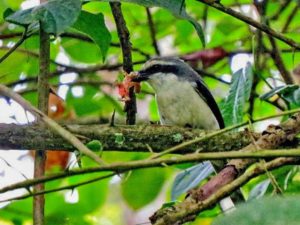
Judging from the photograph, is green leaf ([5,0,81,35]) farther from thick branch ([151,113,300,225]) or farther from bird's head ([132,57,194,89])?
bird's head ([132,57,194,89])

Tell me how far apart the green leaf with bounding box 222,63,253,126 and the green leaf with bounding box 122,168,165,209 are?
62 cm

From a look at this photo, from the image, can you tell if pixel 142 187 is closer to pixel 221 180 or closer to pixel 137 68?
pixel 137 68

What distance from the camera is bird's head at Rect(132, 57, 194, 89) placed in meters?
4.52

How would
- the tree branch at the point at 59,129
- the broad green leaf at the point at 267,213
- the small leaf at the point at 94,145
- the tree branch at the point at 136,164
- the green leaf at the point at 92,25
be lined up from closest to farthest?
the broad green leaf at the point at 267,213 < the tree branch at the point at 136,164 < the tree branch at the point at 59,129 < the small leaf at the point at 94,145 < the green leaf at the point at 92,25

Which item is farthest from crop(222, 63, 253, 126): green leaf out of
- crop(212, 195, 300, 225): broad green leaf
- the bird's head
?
crop(212, 195, 300, 225): broad green leaf

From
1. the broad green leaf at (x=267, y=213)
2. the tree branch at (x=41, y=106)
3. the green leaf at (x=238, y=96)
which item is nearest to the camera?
the broad green leaf at (x=267, y=213)

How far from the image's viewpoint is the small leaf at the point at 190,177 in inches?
132

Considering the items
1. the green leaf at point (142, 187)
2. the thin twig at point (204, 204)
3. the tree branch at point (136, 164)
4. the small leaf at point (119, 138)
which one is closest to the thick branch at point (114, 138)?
the small leaf at point (119, 138)

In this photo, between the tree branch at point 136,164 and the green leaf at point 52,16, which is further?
the green leaf at point 52,16

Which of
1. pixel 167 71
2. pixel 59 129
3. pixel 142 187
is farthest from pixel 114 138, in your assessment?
pixel 167 71

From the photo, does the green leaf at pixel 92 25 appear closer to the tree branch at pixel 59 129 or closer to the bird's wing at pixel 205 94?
the tree branch at pixel 59 129

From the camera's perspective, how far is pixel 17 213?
3.59 metres

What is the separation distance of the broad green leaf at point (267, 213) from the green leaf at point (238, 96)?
2190mm

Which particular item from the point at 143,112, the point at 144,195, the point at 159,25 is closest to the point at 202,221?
the point at 144,195
